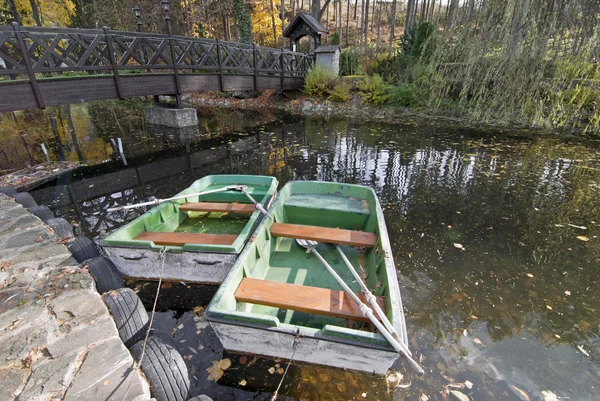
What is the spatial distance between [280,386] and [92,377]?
54.6 inches

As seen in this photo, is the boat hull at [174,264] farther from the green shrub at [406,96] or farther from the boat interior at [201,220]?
the green shrub at [406,96]

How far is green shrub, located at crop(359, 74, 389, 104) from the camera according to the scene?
569 inches

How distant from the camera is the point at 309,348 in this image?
86.7 inches

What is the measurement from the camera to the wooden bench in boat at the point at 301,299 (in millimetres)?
2426

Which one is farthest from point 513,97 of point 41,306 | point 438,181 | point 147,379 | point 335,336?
point 41,306

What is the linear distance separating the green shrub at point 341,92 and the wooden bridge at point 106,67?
3107 millimetres

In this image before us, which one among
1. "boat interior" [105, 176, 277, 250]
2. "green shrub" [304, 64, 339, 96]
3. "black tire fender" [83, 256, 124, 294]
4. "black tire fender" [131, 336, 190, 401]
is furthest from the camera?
"green shrub" [304, 64, 339, 96]

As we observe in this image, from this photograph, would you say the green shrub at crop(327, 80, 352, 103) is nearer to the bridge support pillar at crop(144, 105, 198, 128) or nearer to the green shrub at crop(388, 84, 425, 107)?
the green shrub at crop(388, 84, 425, 107)

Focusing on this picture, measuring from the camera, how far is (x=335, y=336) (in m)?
2.07

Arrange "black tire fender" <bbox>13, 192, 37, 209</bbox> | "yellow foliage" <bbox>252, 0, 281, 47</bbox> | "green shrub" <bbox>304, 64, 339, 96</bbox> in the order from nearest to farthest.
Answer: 1. "black tire fender" <bbox>13, 192, 37, 209</bbox>
2. "green shrub" <bbox>304, 64, 339, 96</bbox>
3. "yellow foliage" <bbox>252, 0, 281, 47</bbox>

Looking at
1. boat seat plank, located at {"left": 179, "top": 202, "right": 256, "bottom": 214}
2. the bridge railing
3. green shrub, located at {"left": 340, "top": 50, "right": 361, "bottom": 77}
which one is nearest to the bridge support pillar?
the bridge railing

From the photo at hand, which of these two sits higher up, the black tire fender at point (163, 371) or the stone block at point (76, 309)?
the stone block at point (76, 309)

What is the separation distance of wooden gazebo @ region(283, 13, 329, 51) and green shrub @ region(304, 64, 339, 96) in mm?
2504

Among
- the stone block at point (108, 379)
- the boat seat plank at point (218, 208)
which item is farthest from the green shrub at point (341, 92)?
the stone block at point (108, 379)
